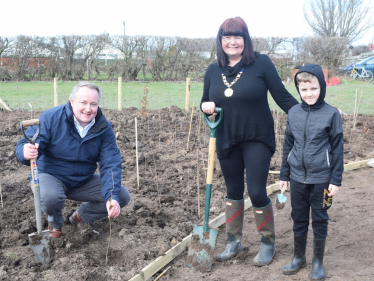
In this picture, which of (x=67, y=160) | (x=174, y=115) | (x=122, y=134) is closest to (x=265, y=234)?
(x=67, y=160)

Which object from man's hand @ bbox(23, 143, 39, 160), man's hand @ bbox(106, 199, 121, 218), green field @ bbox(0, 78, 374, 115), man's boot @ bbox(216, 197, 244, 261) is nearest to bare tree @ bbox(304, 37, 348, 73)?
green field @ bbox(0, 78, 374, 115)

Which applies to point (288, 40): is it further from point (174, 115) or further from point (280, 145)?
point (280, 145)

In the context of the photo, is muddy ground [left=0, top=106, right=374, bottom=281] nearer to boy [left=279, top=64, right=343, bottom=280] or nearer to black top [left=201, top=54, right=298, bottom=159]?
boy [left=279, top=64, right=343, bottom=280]

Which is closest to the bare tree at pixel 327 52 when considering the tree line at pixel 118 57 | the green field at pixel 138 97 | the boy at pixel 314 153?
the tree line at pixel 118 57

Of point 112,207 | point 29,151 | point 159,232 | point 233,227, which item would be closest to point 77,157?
point 29,151

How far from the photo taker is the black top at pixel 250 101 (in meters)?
2.79

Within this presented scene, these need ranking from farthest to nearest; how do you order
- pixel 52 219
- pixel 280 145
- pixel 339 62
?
pixel 339 62 < pixel 280 145 < pixel 52 219

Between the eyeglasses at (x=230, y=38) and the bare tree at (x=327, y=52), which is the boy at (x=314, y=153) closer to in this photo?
the eyeglasses at (x=230, y=38)

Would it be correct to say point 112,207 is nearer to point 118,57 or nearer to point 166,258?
point 166,258

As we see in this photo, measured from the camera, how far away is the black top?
2793mm

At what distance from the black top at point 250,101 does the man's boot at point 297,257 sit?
2.34 ft

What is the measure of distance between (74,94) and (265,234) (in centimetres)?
192

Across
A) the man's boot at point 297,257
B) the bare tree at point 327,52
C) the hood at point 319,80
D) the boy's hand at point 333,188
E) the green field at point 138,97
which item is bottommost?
the man's boot at point 297,257

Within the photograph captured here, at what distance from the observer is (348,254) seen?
3.19 meters
